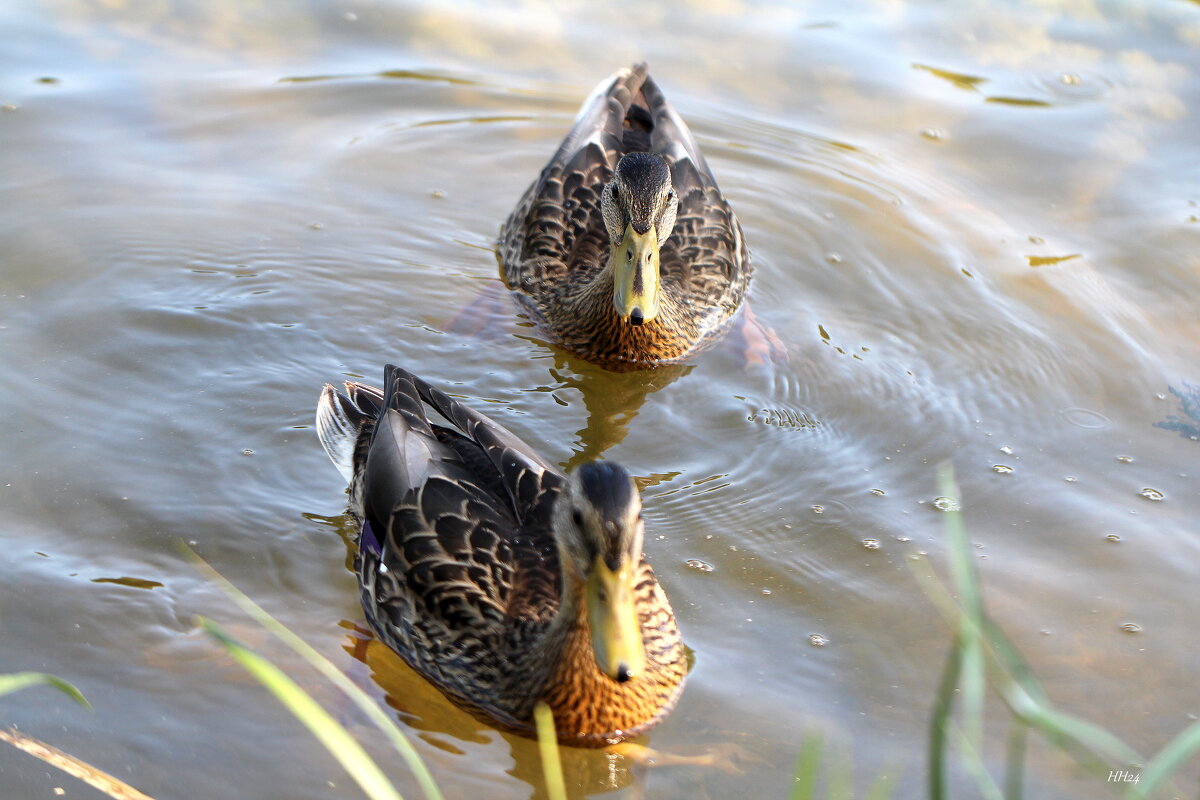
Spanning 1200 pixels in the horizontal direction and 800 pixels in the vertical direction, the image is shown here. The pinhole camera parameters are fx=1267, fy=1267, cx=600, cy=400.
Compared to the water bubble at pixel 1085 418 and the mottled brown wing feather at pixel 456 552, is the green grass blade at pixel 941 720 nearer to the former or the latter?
the mottled brown wing feather at pixel 456 552

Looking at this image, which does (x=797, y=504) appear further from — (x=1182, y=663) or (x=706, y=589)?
(x=1182, y=663)

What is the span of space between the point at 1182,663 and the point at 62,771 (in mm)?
3795

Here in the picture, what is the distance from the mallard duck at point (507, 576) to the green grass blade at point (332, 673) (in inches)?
12.2

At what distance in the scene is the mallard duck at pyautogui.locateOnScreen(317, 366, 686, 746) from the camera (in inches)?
148

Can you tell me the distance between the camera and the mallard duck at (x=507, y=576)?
3.76 m

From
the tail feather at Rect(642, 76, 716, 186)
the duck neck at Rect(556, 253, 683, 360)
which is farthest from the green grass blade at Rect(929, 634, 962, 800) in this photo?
the tail feather at Rect(642, 76, 716, 186)

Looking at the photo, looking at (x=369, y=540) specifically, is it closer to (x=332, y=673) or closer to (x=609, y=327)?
(x=609, y=327)

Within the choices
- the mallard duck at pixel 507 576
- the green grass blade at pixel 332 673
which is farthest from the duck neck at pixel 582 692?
the green grass blade at pixel 332 673

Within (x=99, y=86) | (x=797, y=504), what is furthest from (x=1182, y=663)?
(x=99, y=86)

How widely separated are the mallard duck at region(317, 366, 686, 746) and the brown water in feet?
0.46

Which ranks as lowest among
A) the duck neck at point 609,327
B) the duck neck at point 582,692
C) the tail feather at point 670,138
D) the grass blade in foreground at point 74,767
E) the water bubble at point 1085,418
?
the grass blade in foreground at point 74,767

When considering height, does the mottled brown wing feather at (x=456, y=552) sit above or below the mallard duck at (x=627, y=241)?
below

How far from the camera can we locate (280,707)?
420 cm

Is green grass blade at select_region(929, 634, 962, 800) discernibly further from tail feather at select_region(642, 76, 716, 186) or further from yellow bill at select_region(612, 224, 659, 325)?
tail feather at select_region(642, 76, 716, 186)
